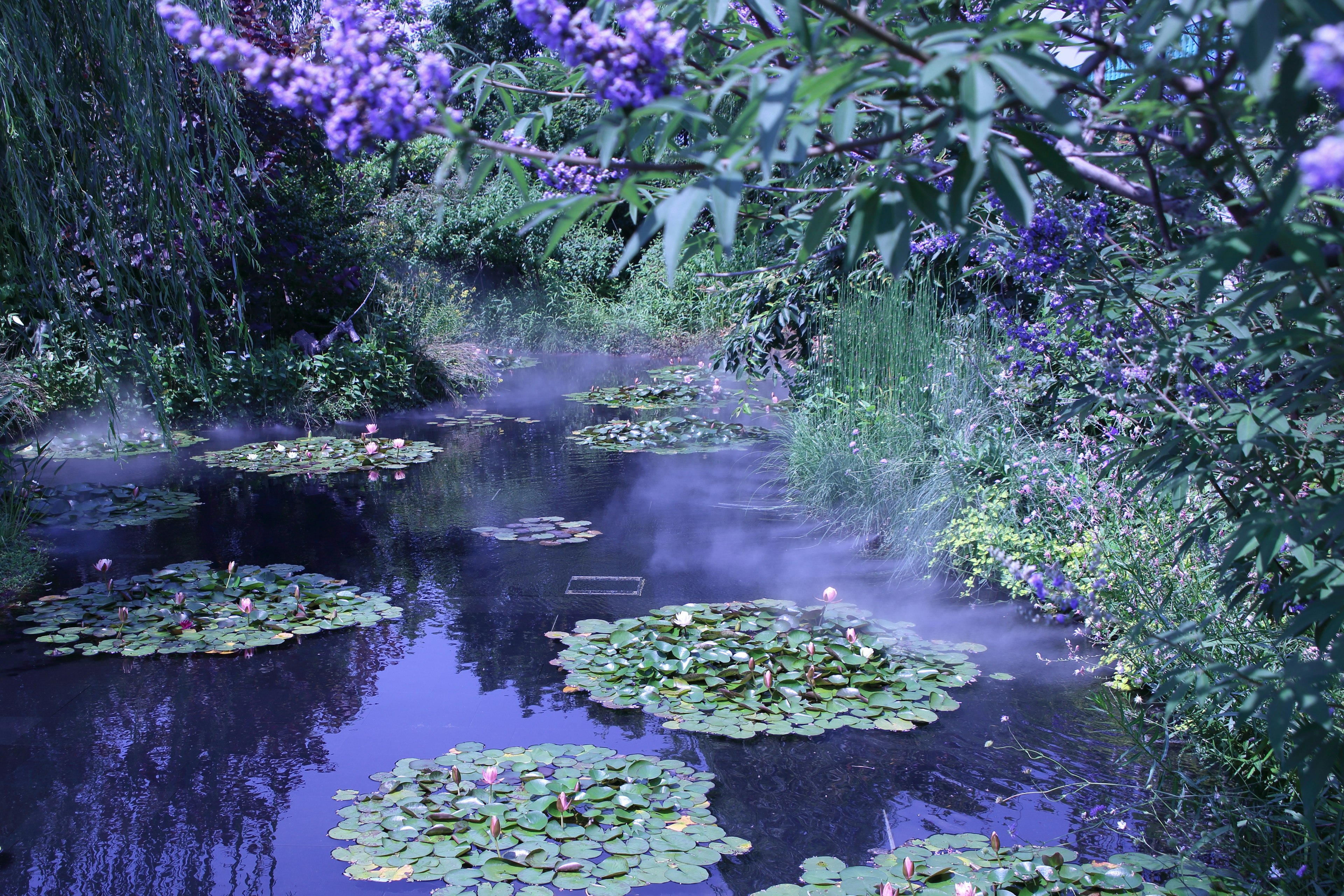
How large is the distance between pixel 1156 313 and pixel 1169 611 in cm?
110

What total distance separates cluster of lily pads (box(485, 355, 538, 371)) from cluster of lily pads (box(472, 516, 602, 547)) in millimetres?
7842

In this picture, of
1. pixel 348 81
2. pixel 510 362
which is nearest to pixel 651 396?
pixel 510 362

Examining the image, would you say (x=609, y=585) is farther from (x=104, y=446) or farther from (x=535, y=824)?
(x=104, y=446)

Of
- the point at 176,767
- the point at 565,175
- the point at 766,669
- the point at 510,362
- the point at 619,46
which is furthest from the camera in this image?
the point at 510,362

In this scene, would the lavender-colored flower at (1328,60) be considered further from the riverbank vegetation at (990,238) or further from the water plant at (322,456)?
the water plant at (322,456)

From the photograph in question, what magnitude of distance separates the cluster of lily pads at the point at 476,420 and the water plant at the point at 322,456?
1376 millimetres

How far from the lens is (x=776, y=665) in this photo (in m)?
3.91

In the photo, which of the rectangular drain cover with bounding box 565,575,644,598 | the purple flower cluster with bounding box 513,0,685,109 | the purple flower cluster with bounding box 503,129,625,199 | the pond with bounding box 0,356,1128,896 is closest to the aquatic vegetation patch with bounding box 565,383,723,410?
the pond with bounding box 0,356,1128,896

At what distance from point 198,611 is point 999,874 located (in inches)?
149

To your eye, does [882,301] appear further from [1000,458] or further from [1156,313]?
[1156,313]

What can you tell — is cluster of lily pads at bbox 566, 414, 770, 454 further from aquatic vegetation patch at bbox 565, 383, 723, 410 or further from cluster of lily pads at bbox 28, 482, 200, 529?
cluster of lily pads at bbox 28, 482, 200, 529

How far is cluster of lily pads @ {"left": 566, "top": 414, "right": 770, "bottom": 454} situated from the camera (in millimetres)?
9266

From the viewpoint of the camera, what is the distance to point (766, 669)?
12.6ft

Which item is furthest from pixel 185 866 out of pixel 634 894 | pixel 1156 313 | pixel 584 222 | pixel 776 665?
pixel 584 222
